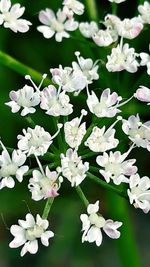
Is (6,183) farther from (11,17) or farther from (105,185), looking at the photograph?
(11,17)

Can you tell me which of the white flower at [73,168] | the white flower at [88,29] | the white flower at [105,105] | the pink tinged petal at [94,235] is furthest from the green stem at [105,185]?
the white flower at [88,29]

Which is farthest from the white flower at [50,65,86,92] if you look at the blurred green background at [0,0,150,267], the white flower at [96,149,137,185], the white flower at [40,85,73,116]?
the blurred green background at [0,0,150,267]

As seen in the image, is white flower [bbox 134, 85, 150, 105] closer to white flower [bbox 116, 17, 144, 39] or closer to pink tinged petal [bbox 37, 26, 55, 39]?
white flower [bbox 116, 17, 144, 39]

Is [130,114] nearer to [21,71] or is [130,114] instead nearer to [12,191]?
[21,71]

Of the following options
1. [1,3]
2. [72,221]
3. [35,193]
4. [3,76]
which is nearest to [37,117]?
[3,76]

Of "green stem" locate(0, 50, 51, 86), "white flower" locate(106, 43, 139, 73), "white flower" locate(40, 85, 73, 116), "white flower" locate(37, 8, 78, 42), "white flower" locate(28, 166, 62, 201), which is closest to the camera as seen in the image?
"white flower" locate(28, 166, 62, 201)
